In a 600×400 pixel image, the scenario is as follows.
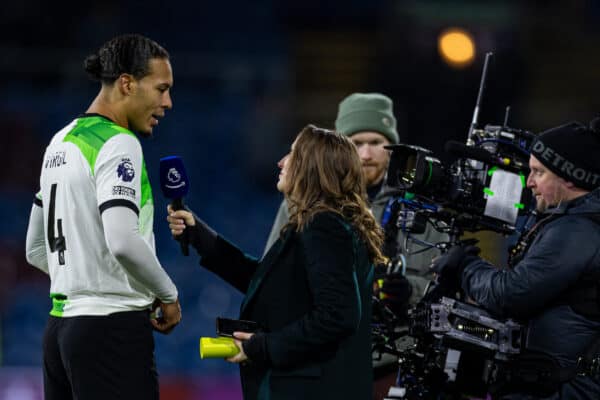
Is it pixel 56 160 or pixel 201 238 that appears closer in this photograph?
pixel 56 160

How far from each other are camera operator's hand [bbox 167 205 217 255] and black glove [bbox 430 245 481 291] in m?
0.65

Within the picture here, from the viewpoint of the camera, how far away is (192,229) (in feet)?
9.33

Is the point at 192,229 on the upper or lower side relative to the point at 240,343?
upper

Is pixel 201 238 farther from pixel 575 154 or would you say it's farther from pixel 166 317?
pixel 575 154

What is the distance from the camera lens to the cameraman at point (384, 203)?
306 centimetres

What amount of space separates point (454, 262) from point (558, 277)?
30cm

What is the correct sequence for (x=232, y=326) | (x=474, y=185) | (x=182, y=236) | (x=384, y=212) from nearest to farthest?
(x=232, y=326)
(x=182, y=236)
(x=474, y=185)
(x=384, y=212)

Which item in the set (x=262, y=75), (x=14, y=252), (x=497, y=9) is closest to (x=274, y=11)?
(x=262, y=75)

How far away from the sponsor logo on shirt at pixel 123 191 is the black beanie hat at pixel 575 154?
1152mm

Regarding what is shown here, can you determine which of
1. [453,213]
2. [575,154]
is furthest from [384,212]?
[575,154]

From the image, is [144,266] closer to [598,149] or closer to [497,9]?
[598,149]

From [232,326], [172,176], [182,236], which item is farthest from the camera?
[182,236]

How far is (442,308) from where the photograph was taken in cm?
287

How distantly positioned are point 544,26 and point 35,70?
5227mm
